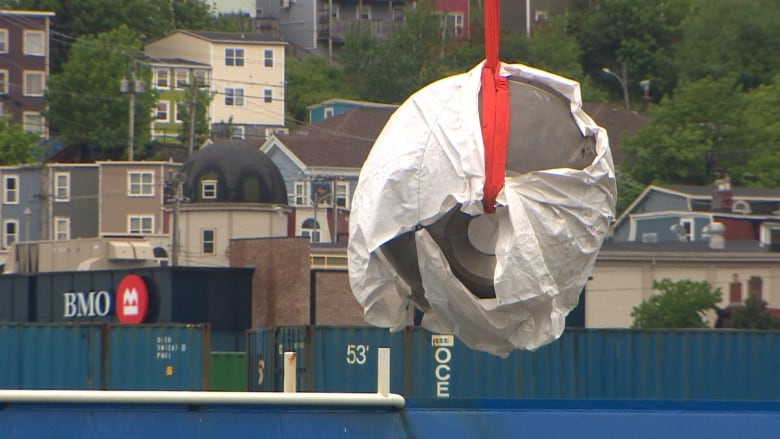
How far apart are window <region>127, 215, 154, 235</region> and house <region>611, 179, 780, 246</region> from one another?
2542cm

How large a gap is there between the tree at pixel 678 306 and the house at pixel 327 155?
102 feet

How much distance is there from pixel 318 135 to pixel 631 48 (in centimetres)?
3566

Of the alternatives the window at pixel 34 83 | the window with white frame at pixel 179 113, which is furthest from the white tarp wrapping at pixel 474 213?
the window at pixel 34 83

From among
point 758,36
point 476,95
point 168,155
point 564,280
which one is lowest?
point 564,280

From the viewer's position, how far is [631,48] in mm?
115688

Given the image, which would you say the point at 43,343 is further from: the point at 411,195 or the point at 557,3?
the point at 557,3

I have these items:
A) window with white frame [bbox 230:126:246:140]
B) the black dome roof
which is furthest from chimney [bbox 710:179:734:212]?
window with white frame [bbox 230:126:246:140]

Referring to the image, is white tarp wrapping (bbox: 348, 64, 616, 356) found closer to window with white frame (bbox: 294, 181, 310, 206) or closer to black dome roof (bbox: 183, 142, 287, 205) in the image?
black dome roof (bbox: 183, 142, 287, 205)

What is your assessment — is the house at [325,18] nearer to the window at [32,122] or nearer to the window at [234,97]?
the window at [234,97]

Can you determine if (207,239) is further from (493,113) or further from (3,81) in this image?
(3,81)

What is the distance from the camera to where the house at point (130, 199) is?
7856cm

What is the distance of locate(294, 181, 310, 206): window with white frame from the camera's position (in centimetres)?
8274

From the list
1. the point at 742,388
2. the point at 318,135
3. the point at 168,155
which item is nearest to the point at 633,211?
the point at 318,135

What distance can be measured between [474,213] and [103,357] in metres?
19.5
